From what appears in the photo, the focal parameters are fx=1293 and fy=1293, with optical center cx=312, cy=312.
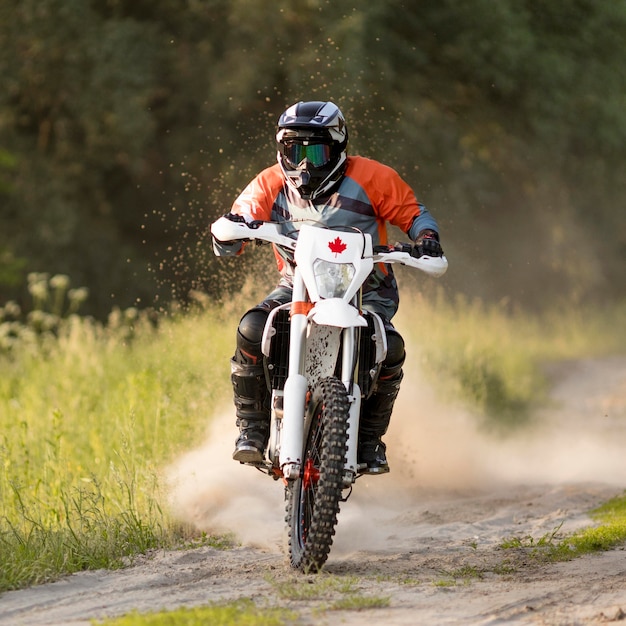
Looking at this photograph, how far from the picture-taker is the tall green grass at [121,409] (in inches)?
269

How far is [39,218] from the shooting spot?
21594 mm

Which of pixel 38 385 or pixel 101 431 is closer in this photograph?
pixel 101 431

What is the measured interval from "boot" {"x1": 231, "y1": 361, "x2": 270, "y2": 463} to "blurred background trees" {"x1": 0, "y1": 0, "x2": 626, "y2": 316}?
36.6 feet

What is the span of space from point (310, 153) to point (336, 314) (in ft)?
3.49

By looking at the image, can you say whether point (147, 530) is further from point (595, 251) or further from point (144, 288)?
point (595, 251)

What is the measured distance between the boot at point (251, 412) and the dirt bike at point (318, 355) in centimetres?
15

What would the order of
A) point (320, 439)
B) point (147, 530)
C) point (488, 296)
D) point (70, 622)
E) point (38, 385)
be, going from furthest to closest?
point (488, 296), point (38, 385), point (147, 530), point (320, 439), point (70, 622)

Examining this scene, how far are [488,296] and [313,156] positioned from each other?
17.0 meters

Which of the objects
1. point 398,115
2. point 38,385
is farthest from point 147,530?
point 398,115

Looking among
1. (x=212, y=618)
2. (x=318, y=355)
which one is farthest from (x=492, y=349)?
(x=212, y=618)

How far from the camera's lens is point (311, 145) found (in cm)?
668

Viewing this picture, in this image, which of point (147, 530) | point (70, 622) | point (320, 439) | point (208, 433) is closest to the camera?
point (70, 622)

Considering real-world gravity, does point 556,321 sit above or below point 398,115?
below

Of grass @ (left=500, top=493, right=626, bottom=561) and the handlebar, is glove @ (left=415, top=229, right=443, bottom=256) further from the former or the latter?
grass @ (left=500, top=493, right=626, bottom=561)
